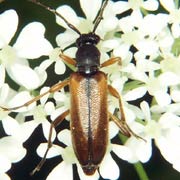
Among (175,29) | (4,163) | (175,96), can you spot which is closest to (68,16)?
(175,29)

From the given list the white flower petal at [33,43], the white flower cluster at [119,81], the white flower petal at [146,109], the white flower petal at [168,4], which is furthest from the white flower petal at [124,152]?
the white flower petal at [168,4]

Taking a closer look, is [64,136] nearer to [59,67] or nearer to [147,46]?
[59,67]

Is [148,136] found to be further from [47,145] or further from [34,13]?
[34,13]

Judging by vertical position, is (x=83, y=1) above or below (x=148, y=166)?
above

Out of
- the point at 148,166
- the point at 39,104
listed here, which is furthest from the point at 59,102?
A: the point at 148,166

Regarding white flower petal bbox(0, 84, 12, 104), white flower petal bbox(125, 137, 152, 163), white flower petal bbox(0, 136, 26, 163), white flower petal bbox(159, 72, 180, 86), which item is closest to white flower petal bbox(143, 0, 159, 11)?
white flower petal bbox(159, 72, 180, 86)

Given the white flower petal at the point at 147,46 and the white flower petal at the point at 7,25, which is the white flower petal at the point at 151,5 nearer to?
the white flower petal at the point at 147,46

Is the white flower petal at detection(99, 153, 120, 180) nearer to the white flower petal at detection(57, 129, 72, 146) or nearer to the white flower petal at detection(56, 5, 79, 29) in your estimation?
the white flower petal at detection(57, 129, 72, 146)
